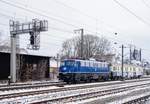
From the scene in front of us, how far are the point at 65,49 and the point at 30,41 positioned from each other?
68.5m

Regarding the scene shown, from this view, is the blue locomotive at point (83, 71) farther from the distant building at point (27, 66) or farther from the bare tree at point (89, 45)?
the bare tree at point (89, 45)

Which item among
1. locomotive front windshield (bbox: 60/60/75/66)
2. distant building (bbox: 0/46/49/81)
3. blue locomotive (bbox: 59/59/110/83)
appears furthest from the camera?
distant building (bbox: 0/46/49/81)

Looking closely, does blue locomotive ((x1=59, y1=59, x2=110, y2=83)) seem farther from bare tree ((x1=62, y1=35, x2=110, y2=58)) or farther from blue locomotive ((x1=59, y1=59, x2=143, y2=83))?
bare tree ((x1=62, y1=35, x2=110, y2=58))

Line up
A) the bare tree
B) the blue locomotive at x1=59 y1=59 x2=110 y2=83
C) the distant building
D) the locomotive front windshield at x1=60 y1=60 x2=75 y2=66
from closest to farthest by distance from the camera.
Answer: the blue locomotive at x1=59 y1=59 x2=110 y2=83, the locomotive front windshield at x1=60 y1=60 x2=75 y2=66, the distant building, the bare tree

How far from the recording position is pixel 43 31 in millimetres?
42312

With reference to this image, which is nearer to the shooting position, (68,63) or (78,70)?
(78,70)

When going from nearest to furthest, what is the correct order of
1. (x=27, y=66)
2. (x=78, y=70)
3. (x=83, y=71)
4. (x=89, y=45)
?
1. (x=78, y=70)
2. (x=83, y=71)
3. (x=27, y=66)
4. (x=89, y=45)

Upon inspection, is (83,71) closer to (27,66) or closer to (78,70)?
(78,70)

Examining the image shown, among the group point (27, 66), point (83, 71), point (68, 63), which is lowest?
point (83, 71)

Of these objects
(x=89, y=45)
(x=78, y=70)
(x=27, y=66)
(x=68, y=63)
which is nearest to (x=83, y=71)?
(x=78, y=70)

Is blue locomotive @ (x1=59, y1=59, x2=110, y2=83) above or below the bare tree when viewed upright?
below

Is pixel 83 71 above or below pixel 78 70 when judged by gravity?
below

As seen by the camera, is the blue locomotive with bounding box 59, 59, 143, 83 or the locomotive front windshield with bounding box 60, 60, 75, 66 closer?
the blue locomotive with bounding box 59, 59, 143, 83

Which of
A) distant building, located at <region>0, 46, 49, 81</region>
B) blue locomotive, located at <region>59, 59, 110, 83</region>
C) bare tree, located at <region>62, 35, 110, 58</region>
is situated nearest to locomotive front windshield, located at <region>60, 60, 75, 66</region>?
blue locomotive, located at <region>59, 59, 110, 83</region>
